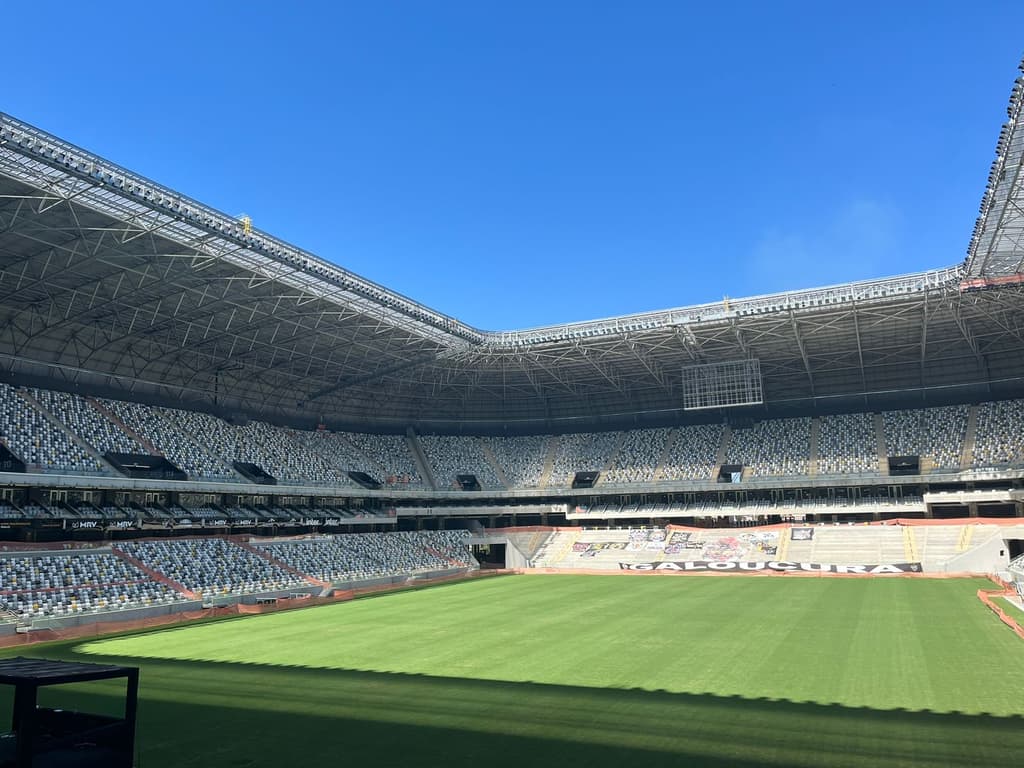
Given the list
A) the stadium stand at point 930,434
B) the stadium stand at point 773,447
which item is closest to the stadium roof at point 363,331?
the stadium stand at point 930,434

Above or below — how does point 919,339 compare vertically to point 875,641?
above

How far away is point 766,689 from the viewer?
742 inches

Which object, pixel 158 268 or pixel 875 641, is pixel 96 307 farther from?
pixel 875 641

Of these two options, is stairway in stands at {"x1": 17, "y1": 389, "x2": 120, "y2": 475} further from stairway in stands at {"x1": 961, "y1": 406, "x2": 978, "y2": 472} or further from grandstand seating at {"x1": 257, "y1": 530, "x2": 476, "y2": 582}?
stairway in stands at {"x1": 961, "y1": 406, "x2": 978, "y2": 472}

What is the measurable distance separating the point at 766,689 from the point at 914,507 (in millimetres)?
48233

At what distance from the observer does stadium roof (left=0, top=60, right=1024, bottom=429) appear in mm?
34469

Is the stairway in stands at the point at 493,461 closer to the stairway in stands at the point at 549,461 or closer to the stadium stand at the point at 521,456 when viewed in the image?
the stadium stand at the point at 521,456

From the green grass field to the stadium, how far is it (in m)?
0.16

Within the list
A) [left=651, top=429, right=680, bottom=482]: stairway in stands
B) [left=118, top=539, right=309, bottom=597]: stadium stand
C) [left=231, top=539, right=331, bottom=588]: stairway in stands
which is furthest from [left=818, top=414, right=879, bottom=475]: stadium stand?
[left=118, top=539, right=309, bottom=597]: stadium stand

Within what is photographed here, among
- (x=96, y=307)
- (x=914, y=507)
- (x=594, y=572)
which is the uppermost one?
(x=96, y=307)

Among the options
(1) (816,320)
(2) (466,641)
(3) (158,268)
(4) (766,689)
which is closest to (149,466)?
(3) (158,268)

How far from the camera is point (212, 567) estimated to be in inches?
1757

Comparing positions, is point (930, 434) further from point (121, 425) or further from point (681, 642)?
point (121, 425)

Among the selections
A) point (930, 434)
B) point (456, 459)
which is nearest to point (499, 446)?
point (456, 459)
